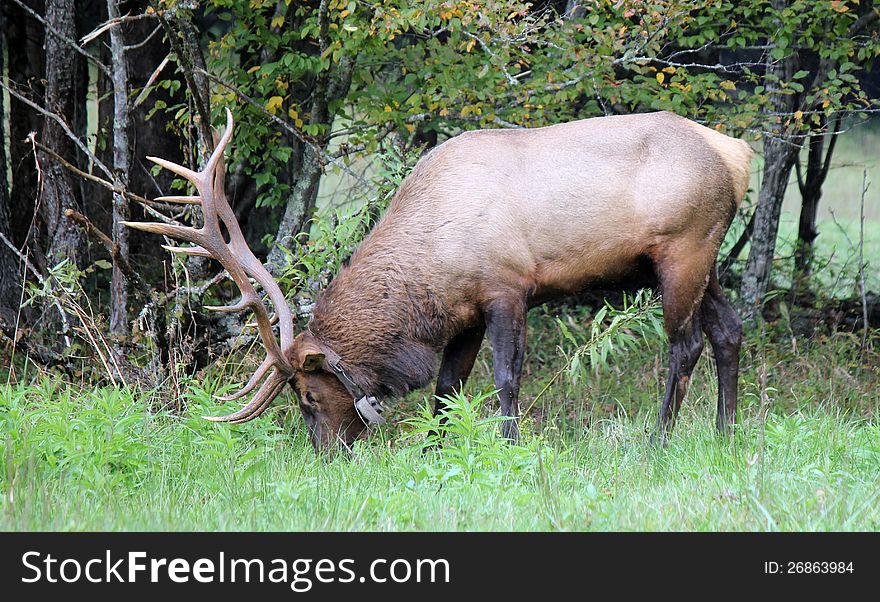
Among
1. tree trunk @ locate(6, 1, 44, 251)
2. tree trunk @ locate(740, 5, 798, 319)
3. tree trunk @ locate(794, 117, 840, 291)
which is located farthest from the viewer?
tree trunk @ locate(794, 117, 840, 291)

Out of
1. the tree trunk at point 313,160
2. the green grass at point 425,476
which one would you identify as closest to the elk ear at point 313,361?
the green grass at point 425,476

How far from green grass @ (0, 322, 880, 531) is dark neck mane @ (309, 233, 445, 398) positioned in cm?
33

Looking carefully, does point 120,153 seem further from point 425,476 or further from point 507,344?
point 425,476

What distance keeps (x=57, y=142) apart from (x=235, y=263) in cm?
236

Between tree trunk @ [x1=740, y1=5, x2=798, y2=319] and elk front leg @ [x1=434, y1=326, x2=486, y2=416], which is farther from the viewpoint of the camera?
tree trunk @ [x1=740, y1=5, x2=798, y2=319]

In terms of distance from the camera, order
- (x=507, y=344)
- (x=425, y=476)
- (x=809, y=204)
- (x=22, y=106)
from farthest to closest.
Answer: (x=809, y=204), (x=22, y=106), (x=507, y=344), (x=425, y=476)

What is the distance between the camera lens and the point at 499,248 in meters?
5.40

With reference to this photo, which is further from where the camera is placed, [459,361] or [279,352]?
[459,361]

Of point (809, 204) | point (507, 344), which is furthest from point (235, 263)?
point (809, 204)

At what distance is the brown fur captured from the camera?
17.8ft

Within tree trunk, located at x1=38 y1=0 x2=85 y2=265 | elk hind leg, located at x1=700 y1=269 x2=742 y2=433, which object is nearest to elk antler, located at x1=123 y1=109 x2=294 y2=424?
tree trunk, located at x1=38 y1=0 x2=85 y2=265

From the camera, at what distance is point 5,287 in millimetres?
7602

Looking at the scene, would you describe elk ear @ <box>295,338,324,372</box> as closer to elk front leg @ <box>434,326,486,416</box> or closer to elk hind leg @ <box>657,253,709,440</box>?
elk front leg @ <box>434,326,486,416</box>

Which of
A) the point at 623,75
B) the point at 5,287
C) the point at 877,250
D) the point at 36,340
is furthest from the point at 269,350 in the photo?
the point at 877,250
